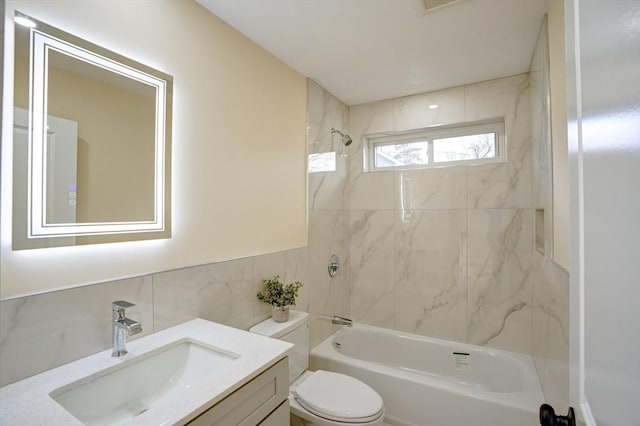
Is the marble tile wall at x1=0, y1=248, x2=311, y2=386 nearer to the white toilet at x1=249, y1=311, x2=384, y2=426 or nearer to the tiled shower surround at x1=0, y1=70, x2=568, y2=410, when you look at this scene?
the tiled shower surround at x1=0, y1=70, x2=568, y2=410

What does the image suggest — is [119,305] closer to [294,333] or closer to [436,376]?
[294,333]

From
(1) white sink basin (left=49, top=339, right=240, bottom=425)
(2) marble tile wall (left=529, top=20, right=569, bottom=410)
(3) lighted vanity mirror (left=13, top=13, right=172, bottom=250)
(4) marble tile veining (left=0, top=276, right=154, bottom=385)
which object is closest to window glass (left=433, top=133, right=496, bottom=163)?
(2) marble tile wall (left=529, top=20, right=569, bottom=410)

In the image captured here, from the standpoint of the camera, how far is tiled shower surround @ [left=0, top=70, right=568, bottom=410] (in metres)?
1.69

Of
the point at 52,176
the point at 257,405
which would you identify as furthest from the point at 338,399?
the point at 52,176

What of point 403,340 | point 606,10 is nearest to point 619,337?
point 606,10

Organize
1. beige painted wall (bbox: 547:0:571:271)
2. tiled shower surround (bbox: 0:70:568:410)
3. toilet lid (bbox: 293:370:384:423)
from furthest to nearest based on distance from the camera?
tiled shower surround (bbox: 0:70:568:410) → toilet lid (bbox: 293:370:384:423) → beige painted wall (bbox: 547:0:571:271)

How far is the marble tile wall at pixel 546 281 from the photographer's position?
1289 mm

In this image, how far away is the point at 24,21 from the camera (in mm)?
978

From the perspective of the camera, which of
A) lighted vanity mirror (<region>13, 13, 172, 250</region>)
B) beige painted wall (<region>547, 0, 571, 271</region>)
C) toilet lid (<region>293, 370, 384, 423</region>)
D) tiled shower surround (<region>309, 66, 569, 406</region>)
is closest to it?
lighted vanity mirror (<region>13, 13, 172, 250</region>)

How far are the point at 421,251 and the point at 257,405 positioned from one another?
2.04 meters

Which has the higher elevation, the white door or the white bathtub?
the white door

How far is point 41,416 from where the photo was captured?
0.76 meters

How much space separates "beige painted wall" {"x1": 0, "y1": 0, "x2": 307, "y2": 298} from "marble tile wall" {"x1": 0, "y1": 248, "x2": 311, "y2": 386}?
55 millimetres

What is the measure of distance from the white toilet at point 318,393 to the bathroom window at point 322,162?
3.84 feet
